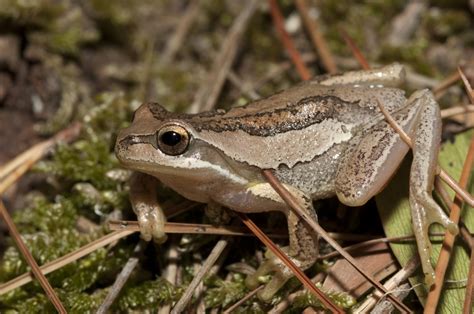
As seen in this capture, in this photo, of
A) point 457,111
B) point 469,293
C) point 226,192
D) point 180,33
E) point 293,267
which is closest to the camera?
point 469,293

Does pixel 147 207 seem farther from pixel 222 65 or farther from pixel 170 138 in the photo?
pixel 222 65

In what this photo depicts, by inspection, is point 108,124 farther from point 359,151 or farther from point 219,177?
point 359,151

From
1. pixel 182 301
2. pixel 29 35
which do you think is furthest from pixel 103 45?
pixel 182 301

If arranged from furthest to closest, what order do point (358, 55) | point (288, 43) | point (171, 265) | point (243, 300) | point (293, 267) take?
1. point (288, 43)
2. point (358, 55)
3. point (171, 265)
4. point (243, 300)
5. point (293, 267)

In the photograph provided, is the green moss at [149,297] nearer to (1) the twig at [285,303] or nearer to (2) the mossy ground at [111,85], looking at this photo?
(2) the mossy ground at [111,85]

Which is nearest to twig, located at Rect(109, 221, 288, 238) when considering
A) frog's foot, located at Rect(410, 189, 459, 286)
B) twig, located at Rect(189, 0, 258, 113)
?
frog's foot, located at Rect(410, 189, 459, 286)

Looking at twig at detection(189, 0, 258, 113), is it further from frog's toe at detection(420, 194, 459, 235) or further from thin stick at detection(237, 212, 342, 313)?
→ frog's toe at detection(420, 194, 459, 235)

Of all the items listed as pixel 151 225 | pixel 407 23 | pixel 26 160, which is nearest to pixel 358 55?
pixel 407 23
